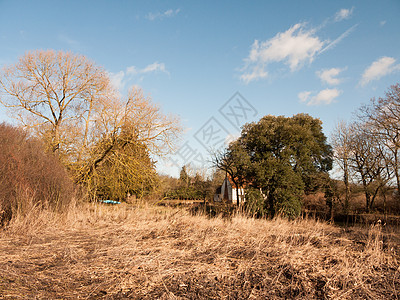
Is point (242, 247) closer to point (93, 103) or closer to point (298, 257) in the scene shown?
point (298, 257)

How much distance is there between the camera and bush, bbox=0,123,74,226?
5551 mm

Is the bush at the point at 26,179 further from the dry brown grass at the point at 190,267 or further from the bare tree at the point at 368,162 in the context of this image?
the bare tree at the point at 368,162

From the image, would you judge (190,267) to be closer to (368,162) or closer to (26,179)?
(26,179)

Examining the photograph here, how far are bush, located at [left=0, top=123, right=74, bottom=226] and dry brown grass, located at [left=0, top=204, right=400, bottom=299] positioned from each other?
0.91 meters

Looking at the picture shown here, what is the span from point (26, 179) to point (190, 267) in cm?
527

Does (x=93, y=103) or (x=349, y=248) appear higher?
(x=93, y=103)

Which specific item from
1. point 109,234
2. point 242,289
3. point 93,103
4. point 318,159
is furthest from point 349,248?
point 318,159

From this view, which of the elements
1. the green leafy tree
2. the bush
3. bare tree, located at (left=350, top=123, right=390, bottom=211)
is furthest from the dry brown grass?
bare tree, located at (left=350, top=123, right=390, bottom=211)

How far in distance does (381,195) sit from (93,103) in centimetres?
2191

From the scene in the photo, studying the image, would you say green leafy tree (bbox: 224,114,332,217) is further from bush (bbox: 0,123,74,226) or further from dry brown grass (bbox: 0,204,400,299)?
bush (bbox: 0,123,74,226)

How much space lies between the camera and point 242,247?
13.0ft

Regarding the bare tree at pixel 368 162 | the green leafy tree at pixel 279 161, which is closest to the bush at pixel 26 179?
the green leafy tree at pixel 279 161

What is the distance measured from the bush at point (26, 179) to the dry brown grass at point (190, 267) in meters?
0.91

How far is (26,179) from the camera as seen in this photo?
20.1 feet
